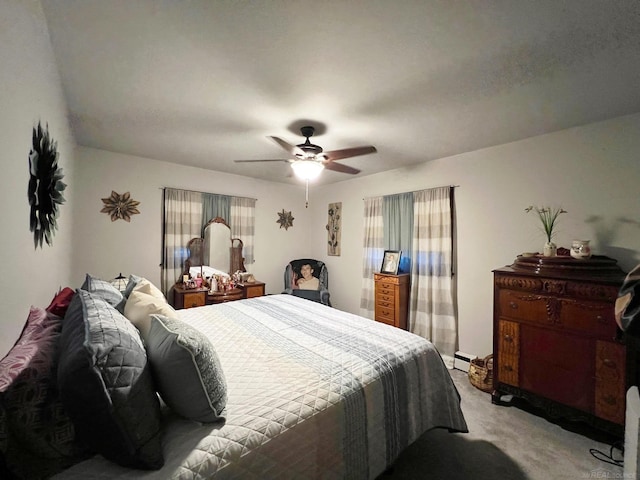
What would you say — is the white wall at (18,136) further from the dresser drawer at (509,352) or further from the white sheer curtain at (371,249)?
the white sheer curtain at (371,249)

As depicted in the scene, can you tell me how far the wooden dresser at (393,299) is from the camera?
3.50 m

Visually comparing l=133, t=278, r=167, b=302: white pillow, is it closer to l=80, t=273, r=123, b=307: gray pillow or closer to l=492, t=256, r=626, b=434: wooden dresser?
l=80, t=273, r=123, b=307: gray pillow

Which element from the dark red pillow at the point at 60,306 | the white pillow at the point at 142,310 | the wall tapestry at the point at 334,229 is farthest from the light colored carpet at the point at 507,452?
the wall tapestry at the point at 334,229

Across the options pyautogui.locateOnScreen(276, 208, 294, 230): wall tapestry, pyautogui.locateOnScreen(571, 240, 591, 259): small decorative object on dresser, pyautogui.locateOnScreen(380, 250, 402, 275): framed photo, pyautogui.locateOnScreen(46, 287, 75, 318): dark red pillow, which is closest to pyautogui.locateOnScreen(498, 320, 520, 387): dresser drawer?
pyautogui.locateOnScreen(571, 240, 591, 259): small decorative object on dresser

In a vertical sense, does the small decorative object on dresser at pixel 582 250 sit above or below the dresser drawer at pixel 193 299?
above

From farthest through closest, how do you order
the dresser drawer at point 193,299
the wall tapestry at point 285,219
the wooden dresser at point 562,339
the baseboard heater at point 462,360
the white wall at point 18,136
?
the wall tapestry at point 285,219 < the dresser drawer at point 193,299 < the baseboard heater at point 462,360 < the wooden dresser at point 562,339 < the white wall at point 18,136

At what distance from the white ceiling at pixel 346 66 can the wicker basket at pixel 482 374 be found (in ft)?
7.66

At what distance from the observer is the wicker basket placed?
256 centimetres

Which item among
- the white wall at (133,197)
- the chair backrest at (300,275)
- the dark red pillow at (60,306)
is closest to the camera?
the dark red pillow at (60,306)

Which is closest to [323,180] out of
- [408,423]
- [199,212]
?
[199,212]

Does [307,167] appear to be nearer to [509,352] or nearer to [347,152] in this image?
[347,152]

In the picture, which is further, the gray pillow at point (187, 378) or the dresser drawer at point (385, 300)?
the dresser drawer at point (385, 300)

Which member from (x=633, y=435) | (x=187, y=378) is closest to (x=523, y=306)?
(x=633, y=435)

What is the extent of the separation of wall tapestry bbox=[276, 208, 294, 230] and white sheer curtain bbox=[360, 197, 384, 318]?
1489 mm
